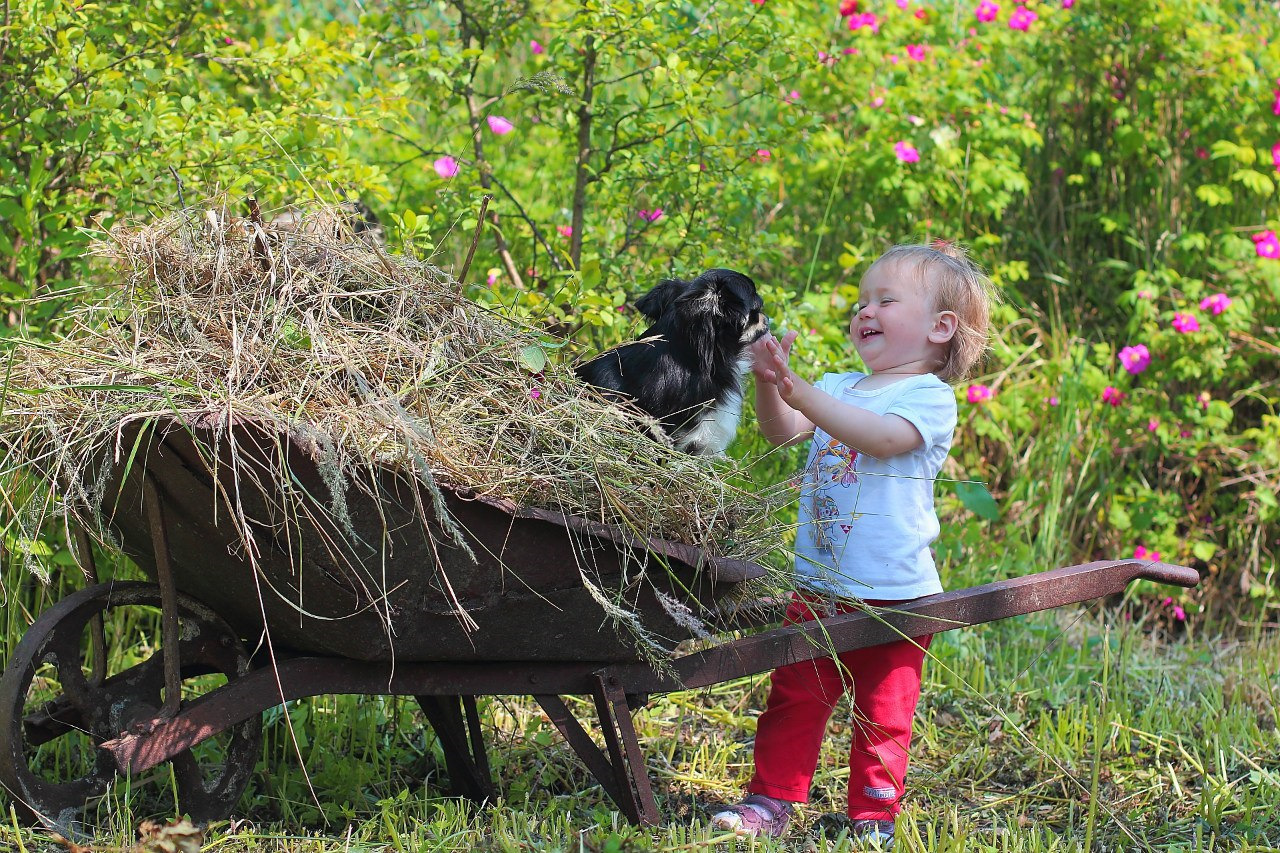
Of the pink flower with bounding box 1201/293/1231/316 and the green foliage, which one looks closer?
the green foliage

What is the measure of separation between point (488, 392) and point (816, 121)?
207cm

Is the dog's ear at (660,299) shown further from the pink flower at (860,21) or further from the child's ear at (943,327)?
the pink flower at (860,21)

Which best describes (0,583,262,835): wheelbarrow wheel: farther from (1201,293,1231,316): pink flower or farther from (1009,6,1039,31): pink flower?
(1009,6,1039,31): pink flower

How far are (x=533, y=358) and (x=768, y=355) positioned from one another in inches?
21.4

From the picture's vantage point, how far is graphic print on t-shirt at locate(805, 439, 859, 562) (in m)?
2.77

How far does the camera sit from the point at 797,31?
3957mm

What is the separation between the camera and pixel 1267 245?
16.7 ft

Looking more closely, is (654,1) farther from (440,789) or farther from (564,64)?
(440,789)

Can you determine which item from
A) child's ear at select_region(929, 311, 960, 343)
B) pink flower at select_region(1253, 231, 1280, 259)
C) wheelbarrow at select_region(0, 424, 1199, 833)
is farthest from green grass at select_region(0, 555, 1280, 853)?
pink flower at select_region(1253, 231, 1280, 259)

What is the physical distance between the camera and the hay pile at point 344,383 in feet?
6.64

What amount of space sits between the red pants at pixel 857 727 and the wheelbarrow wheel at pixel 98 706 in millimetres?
1209

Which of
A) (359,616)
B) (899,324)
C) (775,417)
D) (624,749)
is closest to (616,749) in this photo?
(624,749)

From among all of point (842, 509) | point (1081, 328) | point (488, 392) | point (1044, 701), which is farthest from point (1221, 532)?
point (488, 392)

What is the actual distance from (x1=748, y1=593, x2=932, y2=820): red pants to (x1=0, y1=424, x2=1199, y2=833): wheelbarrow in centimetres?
23
